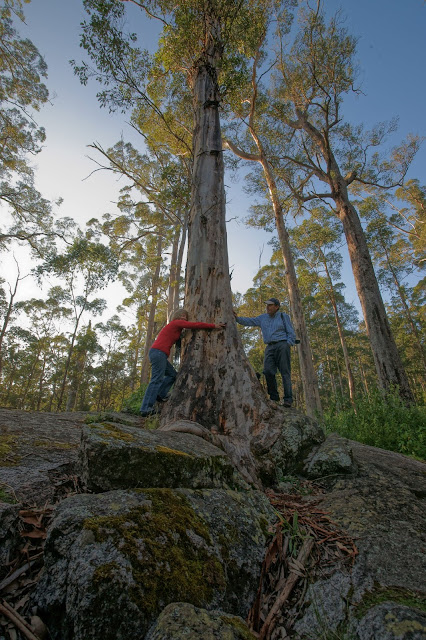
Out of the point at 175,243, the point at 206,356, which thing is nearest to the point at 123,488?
the point at 206,356

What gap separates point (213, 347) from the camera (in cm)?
353

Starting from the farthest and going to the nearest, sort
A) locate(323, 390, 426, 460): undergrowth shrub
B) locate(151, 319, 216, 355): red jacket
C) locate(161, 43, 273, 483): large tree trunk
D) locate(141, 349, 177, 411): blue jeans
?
locate(323, 390, 426, 460): undergrowth shrub
locate(141, 349, 177, 411): blue jeans
locate(151, 319, 216, 355): red jacket
locate(161, 43, 273, 483): large tree trunk

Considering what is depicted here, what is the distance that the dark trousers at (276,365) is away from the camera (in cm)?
475

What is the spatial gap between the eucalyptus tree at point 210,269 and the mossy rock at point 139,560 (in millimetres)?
1047

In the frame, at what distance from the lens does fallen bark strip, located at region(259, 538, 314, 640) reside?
3.96 ft

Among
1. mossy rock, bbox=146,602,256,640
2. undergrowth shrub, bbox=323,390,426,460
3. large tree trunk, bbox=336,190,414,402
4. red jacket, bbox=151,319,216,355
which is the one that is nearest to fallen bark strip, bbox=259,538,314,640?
mossy rock, bbox=146,602,256,640

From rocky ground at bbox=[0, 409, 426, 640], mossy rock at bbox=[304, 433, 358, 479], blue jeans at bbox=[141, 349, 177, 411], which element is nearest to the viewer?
rocky ground at bbox=[0, 409, 426, 640]

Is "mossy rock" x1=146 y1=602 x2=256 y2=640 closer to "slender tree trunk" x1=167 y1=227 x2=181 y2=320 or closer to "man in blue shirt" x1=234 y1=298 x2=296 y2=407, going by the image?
"man in blue shirt" x1=234 y1=298 x2=296 y2=407

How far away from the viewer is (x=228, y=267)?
4.11 metres

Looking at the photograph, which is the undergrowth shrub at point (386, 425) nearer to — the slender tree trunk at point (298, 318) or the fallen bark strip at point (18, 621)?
the slender tree trunk at point (298, 318)

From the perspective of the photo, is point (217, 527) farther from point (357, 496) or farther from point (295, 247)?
point (295, 247)

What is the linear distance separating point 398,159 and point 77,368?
23769 mm

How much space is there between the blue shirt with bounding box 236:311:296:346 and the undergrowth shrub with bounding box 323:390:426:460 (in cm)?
172

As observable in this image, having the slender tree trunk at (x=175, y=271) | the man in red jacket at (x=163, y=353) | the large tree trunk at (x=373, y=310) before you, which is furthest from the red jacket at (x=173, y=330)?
the slender tree trunk at (x=175, y=271)
